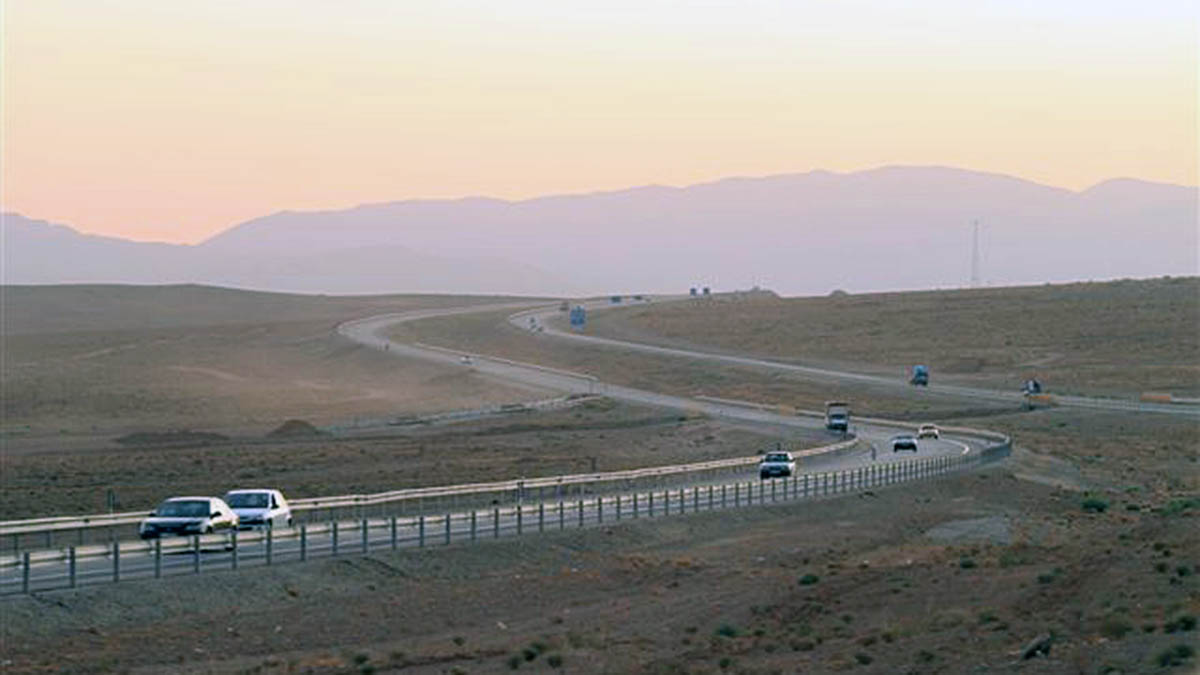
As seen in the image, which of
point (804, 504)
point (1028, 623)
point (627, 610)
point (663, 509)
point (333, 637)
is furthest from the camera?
point (804, 504)

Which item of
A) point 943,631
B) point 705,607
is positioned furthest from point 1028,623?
point 705,607

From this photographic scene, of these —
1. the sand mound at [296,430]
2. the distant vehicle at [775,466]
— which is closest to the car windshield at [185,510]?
the distant vehicle at [775,466]

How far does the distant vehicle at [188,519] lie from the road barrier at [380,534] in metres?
0.45

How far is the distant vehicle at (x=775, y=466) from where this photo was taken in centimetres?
6581

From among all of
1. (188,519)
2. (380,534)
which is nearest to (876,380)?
(380,534)

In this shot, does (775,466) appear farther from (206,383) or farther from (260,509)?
(206,383)

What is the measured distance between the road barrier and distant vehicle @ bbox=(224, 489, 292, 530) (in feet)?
2.08

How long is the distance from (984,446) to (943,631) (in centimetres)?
5224

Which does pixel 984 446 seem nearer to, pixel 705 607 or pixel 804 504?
pixel 804 504

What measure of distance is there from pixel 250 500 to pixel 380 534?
3403 millimetres

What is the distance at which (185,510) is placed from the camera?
136 feet

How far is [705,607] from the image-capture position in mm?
35688

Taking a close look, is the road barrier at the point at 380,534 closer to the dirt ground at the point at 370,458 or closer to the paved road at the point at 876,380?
the dirt ground at the point at 370,458

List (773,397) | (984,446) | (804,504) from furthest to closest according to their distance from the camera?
(773,397) → (984,446) → (804,504)
